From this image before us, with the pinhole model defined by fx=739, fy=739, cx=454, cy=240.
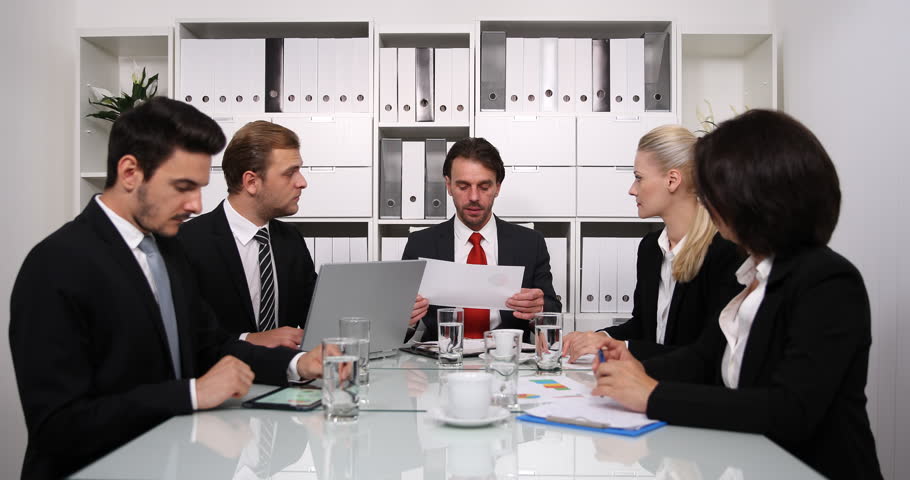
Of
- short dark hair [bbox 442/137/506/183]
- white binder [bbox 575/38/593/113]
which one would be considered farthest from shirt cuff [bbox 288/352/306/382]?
white binder [bbox 575/38/593/113]

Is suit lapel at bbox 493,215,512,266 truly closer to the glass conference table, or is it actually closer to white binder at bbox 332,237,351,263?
white binder at bbox 332,237,351,263

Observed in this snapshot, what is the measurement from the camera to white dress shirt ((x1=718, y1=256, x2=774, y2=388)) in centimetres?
138

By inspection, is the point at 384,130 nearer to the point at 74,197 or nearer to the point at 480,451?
the point at 74,197

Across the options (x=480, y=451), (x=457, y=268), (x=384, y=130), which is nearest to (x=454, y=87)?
(x=384, y=130)

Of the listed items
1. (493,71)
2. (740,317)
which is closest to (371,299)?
(740,317)

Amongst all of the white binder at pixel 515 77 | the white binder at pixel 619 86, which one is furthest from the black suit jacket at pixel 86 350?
the white binder at pixel 619 86

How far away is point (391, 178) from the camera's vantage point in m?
3.13

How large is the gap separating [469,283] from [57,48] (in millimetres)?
2361

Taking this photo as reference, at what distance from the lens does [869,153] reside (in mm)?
2527

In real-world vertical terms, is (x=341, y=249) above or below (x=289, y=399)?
above

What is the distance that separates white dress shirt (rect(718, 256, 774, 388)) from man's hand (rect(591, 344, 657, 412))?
0.21m

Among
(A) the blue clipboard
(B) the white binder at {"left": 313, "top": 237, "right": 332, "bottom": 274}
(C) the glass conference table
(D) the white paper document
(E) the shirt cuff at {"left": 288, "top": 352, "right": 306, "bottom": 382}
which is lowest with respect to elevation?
(C) the glass conference table

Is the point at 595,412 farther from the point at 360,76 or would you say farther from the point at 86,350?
the point at 360,76

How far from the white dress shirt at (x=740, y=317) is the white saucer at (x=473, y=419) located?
471 mm
